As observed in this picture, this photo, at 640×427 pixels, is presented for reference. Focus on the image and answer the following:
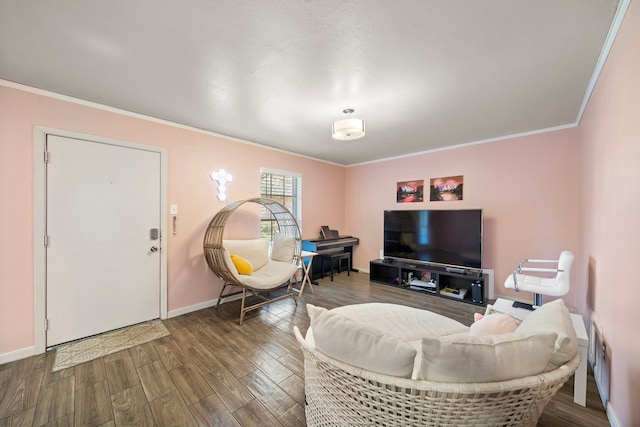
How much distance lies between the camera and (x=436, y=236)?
4.05 m

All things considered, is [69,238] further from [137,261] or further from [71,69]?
[71,69]

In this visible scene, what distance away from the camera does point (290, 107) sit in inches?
105

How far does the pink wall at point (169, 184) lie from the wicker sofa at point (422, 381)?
107 inches

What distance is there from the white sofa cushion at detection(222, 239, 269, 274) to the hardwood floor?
3.35 ft

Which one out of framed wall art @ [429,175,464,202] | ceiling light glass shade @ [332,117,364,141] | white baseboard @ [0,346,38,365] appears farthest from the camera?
framed wall art @ [429,175,464,202]

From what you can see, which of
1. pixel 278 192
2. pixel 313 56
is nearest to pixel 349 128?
pixel 313 56

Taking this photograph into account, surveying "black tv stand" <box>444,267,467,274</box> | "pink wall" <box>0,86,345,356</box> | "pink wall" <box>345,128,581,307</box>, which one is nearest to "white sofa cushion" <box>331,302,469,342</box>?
"black tv stand" <box>444,267,467,274</box>

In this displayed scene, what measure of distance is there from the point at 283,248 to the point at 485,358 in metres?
3.30

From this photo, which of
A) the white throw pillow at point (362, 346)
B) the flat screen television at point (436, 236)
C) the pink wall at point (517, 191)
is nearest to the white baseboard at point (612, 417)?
the white throw pillow at point (362, 346)

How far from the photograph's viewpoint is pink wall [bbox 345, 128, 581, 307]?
321cm

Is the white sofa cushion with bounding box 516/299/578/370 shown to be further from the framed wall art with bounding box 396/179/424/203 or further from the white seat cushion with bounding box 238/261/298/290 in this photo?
the framed wall art with bounding box 396/179/424/203

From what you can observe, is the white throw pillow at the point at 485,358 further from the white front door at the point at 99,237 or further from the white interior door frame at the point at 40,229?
the white interior door frame at the point at 40,229

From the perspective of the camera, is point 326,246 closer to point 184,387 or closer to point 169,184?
point 169,184

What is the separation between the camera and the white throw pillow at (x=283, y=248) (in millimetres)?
3945
